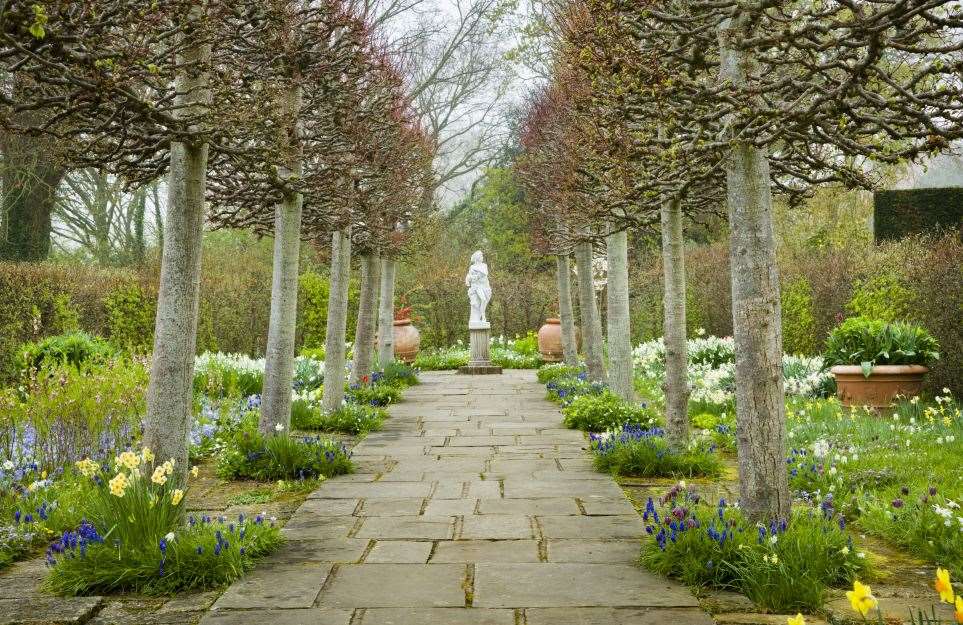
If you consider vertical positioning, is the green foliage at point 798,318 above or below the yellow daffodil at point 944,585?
above

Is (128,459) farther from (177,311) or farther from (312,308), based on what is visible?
(312,308)

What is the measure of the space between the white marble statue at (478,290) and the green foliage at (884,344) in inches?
355

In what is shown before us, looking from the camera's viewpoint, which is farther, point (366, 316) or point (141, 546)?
point (366, 316)

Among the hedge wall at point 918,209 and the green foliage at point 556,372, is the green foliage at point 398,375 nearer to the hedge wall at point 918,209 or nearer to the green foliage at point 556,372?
the green foliage at point 556,372

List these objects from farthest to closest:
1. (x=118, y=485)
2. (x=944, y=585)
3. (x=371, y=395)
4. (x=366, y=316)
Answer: (x=366, y=316) → (x=371, y=395) → (x=118, y=485) → (x=944, y=585)

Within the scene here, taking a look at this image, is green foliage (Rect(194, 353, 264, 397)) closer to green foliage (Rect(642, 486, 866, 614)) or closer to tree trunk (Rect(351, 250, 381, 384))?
tree trunk (Rect(351, 250, 381, 384))

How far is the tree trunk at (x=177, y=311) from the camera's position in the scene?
433cm

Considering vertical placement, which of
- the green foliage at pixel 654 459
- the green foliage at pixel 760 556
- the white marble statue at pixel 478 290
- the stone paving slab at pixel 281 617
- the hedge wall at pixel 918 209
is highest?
the hedge wall at pixel 918 209

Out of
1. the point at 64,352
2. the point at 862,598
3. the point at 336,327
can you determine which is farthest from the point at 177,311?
the point at 64,352

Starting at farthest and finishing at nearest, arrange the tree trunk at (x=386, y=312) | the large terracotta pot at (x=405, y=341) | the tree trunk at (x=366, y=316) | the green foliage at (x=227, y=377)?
the large terracotta pot at (x=405, y=341)
the tree trunk at (x=386, y=312)
the tree trunk at (x=366, y=316)
the green foliage at (x=227, y=377)

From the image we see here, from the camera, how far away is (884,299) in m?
10.3

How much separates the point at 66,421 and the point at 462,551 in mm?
3648

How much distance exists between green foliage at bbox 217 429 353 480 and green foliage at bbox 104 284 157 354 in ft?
24.0

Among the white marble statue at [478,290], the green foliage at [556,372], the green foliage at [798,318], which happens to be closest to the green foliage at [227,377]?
the green foliage at [556,372]
